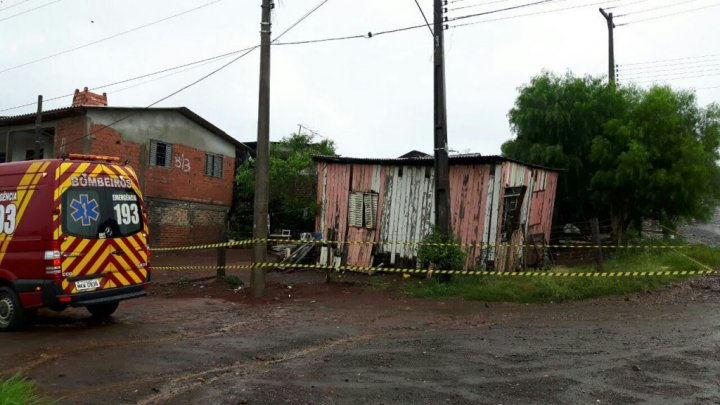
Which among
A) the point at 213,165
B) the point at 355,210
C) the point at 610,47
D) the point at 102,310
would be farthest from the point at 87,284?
the point at 610,47

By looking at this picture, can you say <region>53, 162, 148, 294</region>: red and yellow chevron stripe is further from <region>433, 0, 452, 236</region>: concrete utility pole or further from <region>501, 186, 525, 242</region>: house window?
<region>501, 186, 525, 242</region>: house window

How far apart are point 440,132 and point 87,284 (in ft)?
24.5

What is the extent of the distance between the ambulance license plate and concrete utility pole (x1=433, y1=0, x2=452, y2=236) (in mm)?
6879

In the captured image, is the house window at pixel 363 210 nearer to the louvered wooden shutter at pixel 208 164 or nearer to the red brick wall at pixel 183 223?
the red brick wall at pixel 183 223

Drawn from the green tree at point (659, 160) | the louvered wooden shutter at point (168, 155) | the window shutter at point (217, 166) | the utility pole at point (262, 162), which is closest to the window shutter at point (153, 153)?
the louvered wooden shutter at point (168, 155)

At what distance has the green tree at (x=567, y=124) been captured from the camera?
1841 cm

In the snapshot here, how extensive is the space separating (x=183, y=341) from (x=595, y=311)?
6.46m

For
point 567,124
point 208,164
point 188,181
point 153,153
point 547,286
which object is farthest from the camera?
point 208,164

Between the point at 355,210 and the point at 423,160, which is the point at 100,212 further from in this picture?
the point at 423,160

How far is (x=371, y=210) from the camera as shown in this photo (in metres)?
14.5

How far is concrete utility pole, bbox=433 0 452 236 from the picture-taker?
465 inches

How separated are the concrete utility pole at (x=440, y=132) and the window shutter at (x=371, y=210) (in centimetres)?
287

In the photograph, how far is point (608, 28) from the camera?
75.9 ft

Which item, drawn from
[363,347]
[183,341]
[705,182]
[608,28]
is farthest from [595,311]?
[608,28]
